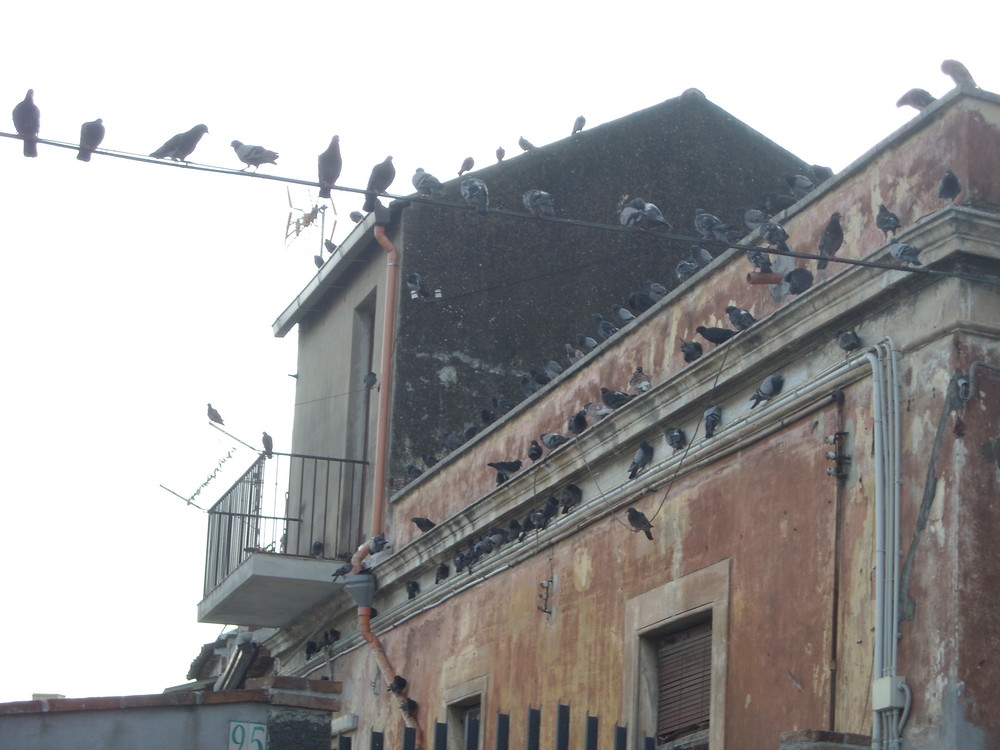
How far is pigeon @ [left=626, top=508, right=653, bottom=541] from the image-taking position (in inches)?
363

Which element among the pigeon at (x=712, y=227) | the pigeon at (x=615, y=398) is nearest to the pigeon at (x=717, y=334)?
the pigeon at (x=712, y=227)

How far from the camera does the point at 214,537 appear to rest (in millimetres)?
15133

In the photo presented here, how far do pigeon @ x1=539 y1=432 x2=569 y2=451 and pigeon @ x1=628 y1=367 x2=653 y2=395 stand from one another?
697 mm

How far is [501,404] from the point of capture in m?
13.9

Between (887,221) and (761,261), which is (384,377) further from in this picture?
(887,221)

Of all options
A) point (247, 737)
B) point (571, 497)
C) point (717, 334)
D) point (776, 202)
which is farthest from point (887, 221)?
point (776, 202)

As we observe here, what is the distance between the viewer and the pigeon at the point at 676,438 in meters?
9.06

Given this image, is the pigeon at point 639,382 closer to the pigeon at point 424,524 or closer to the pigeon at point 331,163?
the pigeon at point 331,163

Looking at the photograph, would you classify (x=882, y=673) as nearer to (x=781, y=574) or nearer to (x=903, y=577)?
(x=903, y=577)

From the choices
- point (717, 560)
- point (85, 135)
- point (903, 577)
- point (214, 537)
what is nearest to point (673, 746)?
point (717, 560)

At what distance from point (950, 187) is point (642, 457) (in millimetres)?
2713

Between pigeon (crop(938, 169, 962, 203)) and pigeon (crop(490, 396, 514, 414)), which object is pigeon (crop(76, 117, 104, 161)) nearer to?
pigeon (crop(938, 169, 962, 203))

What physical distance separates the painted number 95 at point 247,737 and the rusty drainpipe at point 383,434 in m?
5.20

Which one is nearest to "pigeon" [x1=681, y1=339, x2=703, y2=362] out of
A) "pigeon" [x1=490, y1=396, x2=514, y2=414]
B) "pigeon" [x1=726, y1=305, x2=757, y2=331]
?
"pigeon" [x1=726, y1=305, x2=757, y2=331]
